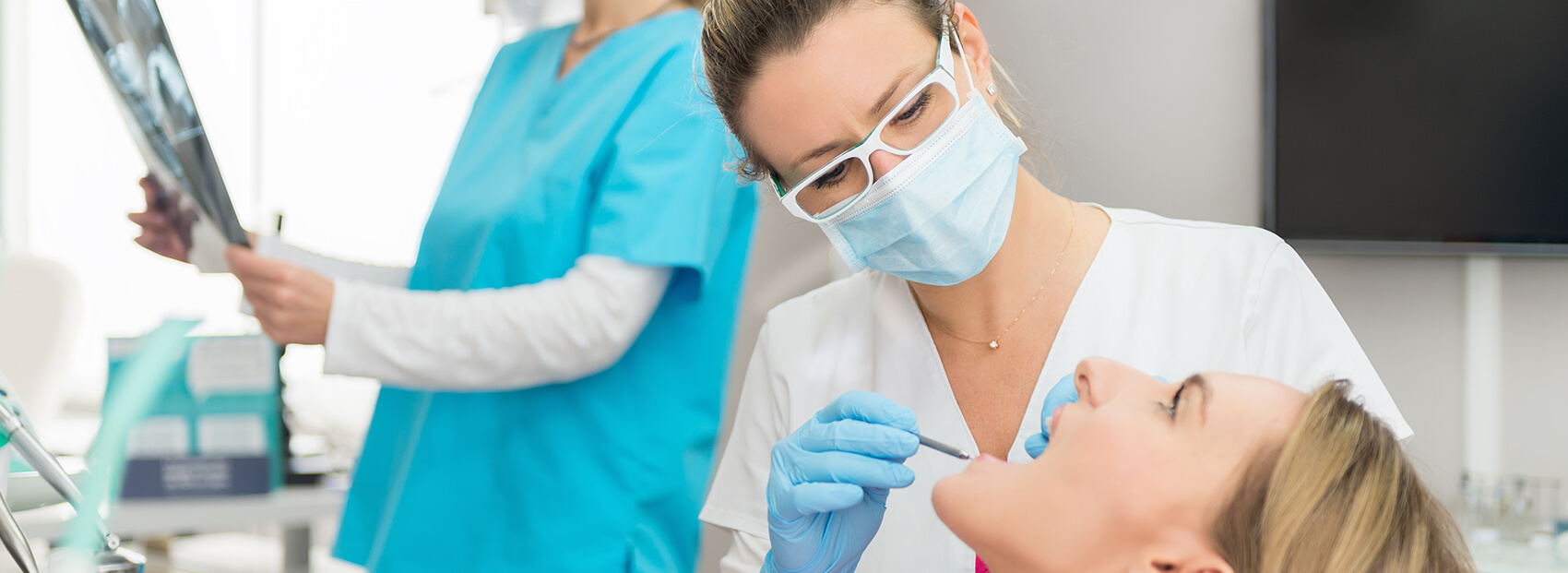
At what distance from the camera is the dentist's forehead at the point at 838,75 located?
3.29ft

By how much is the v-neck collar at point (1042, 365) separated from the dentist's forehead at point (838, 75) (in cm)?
26

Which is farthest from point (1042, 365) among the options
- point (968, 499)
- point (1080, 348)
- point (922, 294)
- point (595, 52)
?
point (595, 52)

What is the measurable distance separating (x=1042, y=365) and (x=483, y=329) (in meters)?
0.62

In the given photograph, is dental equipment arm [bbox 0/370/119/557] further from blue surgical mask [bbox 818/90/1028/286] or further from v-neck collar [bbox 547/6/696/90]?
v-neck collar [bbox 547/6/696/90]

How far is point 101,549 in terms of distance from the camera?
29.3 inches

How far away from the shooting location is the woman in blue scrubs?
1.25 m

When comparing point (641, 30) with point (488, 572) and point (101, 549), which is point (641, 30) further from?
point (101, 549)

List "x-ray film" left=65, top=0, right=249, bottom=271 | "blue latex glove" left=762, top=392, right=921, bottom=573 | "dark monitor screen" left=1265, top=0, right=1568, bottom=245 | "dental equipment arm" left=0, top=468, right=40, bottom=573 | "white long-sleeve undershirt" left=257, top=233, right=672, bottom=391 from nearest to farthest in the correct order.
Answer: "dental equipment arm" left=0, top=468, right=40, bottom=573, "blue latex glove" left=762, top=392, right=921, bottom=573, "x-ray film" left=65, top=0, right=249, bottom=271, "white long-sleeve undershirt" left=257, top=233, right=672, bottom=391, "dark monitor screen" left=1265, top=0, right=1568, bottom=245

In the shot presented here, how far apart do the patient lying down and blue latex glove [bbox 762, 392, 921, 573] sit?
7cm

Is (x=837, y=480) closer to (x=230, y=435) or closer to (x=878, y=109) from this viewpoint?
(x=878, y=109)

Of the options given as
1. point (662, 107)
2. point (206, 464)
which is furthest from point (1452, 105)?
point (206, 464)

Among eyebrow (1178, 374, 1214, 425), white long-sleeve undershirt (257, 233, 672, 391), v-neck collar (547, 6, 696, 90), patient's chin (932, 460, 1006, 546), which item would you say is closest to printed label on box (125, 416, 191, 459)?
white long-sleeve undershirt (257, 233, 672, 391)

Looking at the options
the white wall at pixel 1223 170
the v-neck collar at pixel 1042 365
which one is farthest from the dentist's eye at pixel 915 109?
the white wall at pixel 1223 170

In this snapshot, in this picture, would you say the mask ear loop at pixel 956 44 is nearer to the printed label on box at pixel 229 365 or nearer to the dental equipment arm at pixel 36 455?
the dental equipment arm at pixel 36 455
